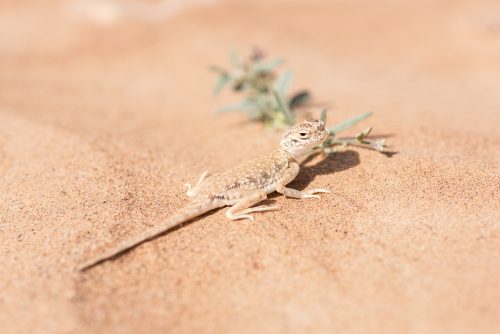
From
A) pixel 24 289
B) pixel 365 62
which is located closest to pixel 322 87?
pixel 365 62

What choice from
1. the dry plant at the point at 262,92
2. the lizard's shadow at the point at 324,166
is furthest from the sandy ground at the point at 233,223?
the dry plant at the point at 262,92

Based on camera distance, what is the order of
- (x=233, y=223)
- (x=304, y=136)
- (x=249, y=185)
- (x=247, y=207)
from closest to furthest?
(x=233, y=223) → (x=247, y=207) → (x=249, y=185) → (x=304, y=136)

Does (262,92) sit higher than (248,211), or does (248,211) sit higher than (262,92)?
(262,92)

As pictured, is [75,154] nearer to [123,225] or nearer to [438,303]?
[123,225]

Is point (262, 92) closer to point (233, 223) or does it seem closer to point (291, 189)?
point (291, 189)

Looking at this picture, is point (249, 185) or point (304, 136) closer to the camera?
point (249, 185)

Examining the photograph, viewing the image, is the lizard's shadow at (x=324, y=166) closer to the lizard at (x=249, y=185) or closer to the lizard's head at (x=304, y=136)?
the lizard at (x=249, y=185)

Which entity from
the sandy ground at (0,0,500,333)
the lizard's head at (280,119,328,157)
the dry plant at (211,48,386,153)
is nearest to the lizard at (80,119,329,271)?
the lizard's head at (280,119,328,157)

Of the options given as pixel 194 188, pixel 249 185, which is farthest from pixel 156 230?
pixel 249 185
